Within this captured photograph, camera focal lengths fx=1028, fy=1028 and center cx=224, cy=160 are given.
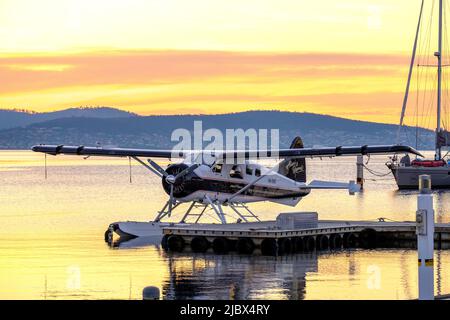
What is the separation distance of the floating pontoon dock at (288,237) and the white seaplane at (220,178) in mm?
1120

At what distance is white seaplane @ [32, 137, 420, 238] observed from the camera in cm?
3572

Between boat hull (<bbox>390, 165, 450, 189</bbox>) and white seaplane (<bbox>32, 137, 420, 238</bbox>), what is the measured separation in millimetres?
56897

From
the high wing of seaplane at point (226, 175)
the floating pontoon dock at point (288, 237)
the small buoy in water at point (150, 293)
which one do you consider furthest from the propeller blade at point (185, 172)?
the small buoy in water at point (150, 293)

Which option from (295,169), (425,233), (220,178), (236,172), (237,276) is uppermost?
(295,169)

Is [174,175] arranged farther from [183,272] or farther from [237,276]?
[237,276]

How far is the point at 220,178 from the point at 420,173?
6236 cm

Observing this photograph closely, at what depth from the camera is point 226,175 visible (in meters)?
36.9

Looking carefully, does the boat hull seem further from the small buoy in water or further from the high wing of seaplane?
the small buoy in water

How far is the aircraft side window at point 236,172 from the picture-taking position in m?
37.1

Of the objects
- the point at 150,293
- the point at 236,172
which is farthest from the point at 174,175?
the point at 150,293

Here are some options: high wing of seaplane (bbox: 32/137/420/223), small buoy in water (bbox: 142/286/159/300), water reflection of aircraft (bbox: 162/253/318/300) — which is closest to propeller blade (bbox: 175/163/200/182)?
high wing of seaplane (bbox: 32/137/420/223)

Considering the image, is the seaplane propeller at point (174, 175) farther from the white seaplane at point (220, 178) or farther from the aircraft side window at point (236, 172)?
the aircraft side window at point (236, 172)
